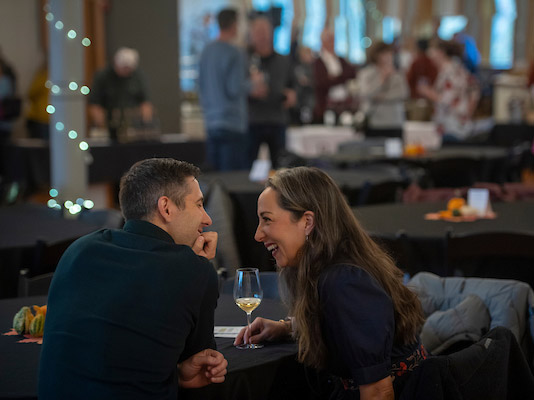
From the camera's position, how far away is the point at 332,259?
6.79 ft

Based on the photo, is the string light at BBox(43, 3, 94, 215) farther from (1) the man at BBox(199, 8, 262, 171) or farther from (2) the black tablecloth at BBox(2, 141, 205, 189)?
(2) the black tablecloth at BBox(2, 141, 205, 189)

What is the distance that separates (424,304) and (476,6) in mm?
16384

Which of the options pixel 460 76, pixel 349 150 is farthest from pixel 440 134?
pixel 349 150

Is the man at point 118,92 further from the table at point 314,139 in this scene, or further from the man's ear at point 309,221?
the man's ear at point 309,221

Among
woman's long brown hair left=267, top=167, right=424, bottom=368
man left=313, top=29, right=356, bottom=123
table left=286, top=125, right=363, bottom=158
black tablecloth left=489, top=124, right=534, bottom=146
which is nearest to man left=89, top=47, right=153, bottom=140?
table left=286, top=125, right=363, bottom=158

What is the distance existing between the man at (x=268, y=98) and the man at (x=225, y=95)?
11.0 inches

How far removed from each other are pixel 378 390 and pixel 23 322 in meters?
1.03

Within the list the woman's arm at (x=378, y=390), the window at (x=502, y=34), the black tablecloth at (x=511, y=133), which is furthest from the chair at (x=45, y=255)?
the window at (x=502, y=34)

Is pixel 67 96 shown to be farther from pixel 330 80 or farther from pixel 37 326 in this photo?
pixel 330 80

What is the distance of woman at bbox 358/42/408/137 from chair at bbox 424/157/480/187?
226 centimetres

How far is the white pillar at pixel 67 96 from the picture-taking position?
15.5 ft

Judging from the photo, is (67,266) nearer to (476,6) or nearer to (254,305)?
(254,305)

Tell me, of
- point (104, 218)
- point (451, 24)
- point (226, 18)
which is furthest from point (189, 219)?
point (451, 24)

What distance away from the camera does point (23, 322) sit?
7.57 ft
